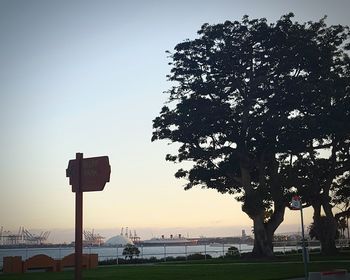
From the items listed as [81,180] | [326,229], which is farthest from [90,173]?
[326,229]

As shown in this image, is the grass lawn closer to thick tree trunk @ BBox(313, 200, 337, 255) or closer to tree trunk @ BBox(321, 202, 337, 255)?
tree trunk @ BBox(321, 202, 337, 255)

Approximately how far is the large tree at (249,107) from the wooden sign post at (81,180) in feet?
109

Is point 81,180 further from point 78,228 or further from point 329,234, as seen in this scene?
point 329,234

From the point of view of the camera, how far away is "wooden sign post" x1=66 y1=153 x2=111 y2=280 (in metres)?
9.31

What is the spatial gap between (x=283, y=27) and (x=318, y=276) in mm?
35515

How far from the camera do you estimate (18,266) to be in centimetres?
2931

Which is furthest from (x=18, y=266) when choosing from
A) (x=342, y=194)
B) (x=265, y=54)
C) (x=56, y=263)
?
(x=342, y=194)

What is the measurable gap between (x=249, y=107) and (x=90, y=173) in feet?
117

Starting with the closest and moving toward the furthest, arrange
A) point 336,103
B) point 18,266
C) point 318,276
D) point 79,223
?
point 79,223 < point 318,276 < point 18,266 < point 336,103

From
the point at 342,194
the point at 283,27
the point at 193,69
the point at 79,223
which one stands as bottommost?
the point at 79,223

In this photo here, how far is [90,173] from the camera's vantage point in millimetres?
9453

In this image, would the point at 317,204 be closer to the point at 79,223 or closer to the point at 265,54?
the point at 265,54

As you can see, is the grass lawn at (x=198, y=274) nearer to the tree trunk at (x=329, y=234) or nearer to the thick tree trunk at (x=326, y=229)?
the tree trunk at (x=329, y=234)

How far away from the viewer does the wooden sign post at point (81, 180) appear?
9.31 metres
